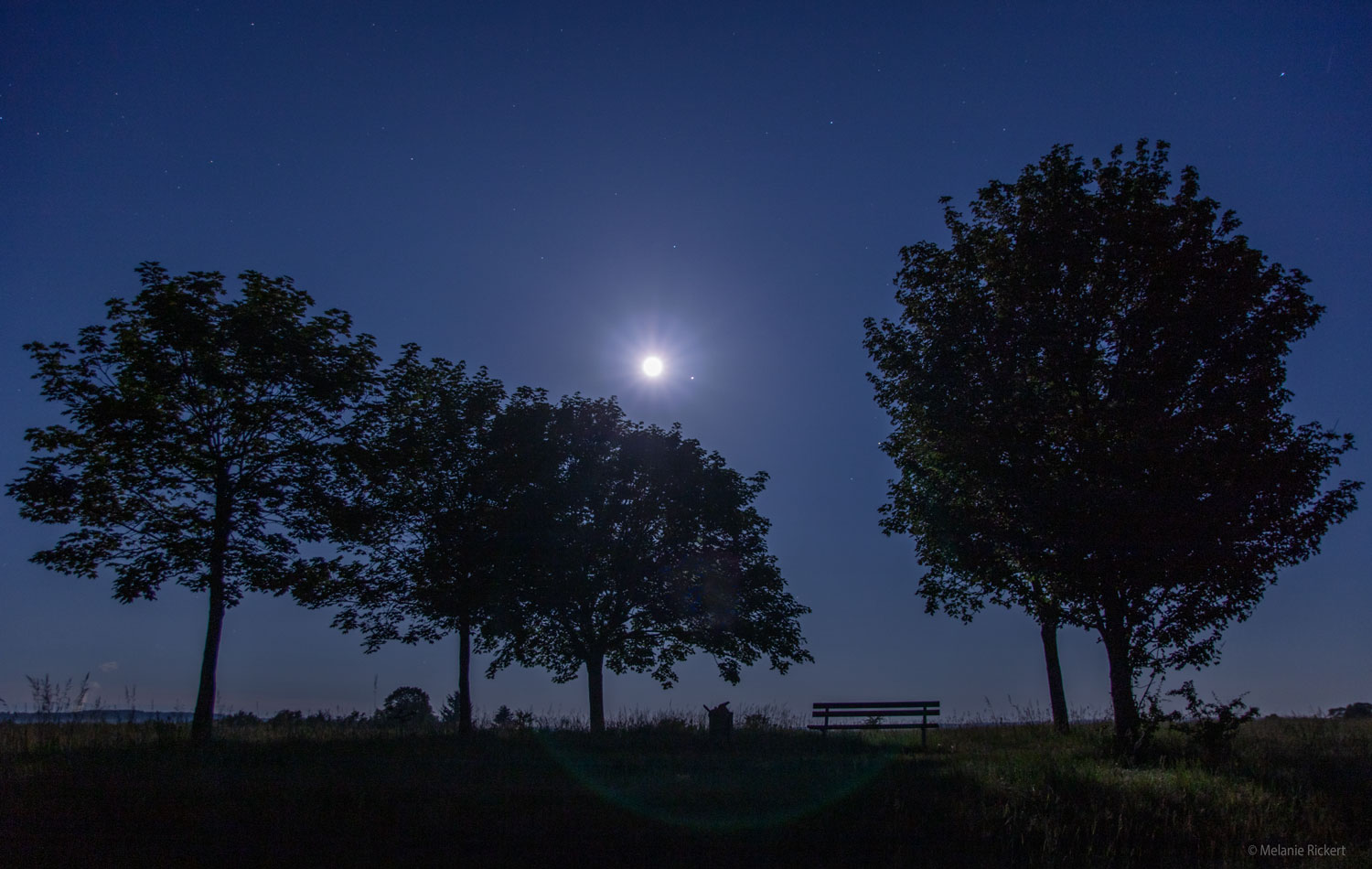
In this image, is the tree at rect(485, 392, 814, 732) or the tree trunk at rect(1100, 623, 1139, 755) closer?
the tree trunk at rect(1100, 623, 1139, 755)

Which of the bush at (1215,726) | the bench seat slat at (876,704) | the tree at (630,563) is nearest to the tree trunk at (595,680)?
the tree at (630,563)

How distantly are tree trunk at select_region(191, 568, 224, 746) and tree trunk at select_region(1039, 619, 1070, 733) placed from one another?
20.1 metres

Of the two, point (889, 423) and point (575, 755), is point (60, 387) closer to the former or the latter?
point (575, 755)

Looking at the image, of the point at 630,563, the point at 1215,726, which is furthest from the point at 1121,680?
the point at 630,563

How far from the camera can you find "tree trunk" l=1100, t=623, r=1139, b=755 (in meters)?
15.0

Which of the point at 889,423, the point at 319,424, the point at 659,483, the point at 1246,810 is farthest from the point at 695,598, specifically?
the point at 1246,810

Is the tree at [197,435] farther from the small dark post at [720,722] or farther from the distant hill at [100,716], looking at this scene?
the small dark post at [720,722]

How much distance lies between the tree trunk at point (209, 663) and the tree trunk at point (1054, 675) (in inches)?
790

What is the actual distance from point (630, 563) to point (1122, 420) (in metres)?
16.6

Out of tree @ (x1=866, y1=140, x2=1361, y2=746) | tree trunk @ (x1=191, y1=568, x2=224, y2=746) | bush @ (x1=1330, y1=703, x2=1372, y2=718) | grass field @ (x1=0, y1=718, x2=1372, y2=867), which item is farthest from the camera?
bush @ (x1=1330, y1=703, x2=1372, y2=718)

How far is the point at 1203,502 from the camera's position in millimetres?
13867

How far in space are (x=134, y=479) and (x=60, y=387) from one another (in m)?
2.50

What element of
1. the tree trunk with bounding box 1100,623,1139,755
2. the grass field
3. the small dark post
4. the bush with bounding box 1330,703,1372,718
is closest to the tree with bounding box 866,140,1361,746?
the tree trunk with bounding box 1100,623,1139,755

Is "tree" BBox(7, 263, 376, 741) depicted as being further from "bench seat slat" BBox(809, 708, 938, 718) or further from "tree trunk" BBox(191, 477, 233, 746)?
"bench seat slat" BBox(809, 708, 938, 718)
